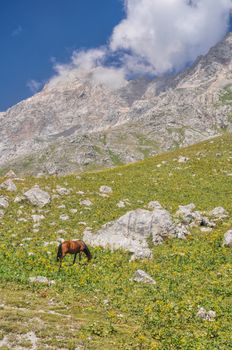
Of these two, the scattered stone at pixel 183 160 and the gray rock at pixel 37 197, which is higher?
the scattered stone at pixel 183 160

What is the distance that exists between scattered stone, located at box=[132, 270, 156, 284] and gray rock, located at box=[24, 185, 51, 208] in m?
20.9

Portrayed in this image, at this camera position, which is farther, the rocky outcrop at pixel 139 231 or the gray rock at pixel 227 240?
the rocky outcrop at pixel 139 231

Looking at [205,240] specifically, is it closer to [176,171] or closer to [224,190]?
[224,190]

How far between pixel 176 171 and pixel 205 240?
32.1 metres

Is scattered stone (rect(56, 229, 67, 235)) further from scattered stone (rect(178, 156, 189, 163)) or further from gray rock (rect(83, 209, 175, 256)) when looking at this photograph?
scattered stone (rect(178, 156, 189, 163))

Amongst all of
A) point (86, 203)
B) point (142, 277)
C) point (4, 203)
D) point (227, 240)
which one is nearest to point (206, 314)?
point (142, 277)

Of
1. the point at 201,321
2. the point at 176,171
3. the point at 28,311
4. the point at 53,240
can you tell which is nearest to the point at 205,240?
the point at 53,240

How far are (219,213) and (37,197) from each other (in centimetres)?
1970

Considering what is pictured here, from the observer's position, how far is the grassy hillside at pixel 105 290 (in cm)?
1703

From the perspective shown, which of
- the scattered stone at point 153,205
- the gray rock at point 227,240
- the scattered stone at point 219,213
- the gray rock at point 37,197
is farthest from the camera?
the scattered stone at point 153,205

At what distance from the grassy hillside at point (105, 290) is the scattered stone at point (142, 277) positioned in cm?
55

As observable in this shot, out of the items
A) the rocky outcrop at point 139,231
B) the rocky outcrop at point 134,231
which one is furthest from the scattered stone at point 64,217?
the rocky outcrop at point 134,231

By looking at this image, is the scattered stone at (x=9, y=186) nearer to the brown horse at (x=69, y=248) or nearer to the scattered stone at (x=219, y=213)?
the brown horse at (x=69, y=248)

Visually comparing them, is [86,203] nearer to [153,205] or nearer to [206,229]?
[153,205]
